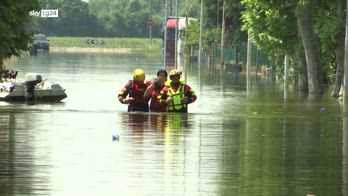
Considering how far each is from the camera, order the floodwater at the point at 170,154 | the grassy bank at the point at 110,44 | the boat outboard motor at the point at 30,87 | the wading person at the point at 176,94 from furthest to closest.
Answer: the grassy bank at the point at 110,44 → the boat outboard motor at the point at 30,87 → the wading person at the point at 176,94 → the floodwater at the point at 170,154

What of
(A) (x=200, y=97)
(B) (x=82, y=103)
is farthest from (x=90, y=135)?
(A) (x=200, y=97)

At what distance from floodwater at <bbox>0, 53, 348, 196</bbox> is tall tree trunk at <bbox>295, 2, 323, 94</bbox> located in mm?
16059

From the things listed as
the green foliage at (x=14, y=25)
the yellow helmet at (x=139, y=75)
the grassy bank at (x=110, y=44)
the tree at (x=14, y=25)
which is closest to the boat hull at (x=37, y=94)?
the tree at (x=14, y=25)

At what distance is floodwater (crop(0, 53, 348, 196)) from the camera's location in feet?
47.6

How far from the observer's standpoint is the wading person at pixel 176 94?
26562mm

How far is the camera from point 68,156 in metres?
17.8

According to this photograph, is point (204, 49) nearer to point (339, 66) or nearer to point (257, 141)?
point (339, 66)

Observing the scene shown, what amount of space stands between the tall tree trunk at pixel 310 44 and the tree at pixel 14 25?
1914 centimetres

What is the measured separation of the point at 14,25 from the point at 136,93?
3.46 meters

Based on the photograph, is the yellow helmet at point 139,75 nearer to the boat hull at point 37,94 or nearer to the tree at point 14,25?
the tree at point 14,25

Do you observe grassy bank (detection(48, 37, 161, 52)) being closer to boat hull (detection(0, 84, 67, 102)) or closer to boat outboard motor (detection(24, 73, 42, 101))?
boat hull (detection(0, 84, 67, 102))

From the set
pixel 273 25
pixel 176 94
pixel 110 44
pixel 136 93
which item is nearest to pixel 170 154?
pixel 176 94

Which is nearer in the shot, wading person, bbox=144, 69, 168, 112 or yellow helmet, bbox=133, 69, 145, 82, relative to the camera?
wading person, bbox=144, 69, 168, 112

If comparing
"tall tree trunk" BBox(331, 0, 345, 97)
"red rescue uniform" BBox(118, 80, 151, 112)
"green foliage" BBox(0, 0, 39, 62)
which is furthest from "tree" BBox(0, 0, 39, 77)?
"tall tree trunk" BBox(331, 0, 345, 97)
